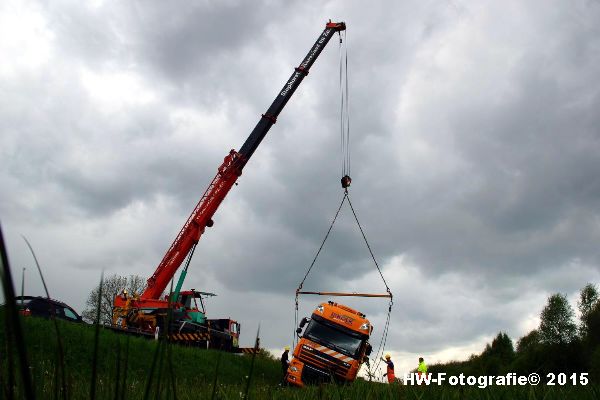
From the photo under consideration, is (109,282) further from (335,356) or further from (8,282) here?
(8,282)

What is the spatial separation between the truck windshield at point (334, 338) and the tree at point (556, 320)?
1566 inches

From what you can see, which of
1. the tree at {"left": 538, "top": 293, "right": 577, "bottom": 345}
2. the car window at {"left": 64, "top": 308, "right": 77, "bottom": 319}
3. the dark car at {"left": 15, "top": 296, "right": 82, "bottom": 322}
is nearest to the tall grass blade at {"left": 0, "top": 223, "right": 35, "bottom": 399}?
the dark car at {"left": 15, "top": 296, "right": 82, "bottom": 322}

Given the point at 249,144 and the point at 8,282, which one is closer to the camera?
the point at 8,282

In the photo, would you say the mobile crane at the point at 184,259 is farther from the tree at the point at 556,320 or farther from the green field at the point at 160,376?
the tree at the point at 556,320

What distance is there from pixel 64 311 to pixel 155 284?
146 inches

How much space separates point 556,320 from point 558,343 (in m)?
7.67

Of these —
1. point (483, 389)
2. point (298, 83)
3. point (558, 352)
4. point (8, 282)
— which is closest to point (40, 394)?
point (8, 282)

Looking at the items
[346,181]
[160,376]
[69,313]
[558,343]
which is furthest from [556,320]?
[160,376]

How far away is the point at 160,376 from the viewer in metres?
1.26

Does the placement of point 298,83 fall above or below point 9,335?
Result: above

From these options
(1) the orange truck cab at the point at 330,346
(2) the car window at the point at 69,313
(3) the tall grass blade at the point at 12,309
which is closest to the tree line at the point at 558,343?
(1) the orange truck cab at the point at 330,346

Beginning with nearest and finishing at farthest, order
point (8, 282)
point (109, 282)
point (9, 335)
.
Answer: point (8, 282) < point (9, 335) < point (109, 282)

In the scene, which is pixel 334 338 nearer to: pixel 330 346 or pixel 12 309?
pixel 330 346

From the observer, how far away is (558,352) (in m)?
40.2
